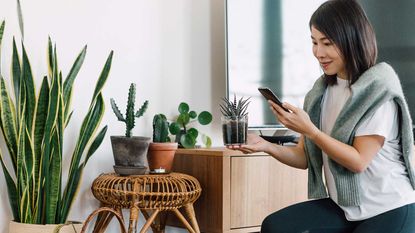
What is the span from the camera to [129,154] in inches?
91.3

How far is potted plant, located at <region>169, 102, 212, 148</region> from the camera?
2713 millimetres

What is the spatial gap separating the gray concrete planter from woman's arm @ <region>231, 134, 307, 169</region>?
1.36ft

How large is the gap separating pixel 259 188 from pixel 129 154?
0.57 m

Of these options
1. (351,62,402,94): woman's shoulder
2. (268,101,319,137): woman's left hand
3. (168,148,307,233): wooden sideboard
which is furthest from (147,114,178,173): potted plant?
(351,62,402,94): woman's shoulder

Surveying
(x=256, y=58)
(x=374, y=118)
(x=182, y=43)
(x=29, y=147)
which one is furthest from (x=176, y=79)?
(x=374, y=118)

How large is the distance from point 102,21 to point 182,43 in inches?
17.1

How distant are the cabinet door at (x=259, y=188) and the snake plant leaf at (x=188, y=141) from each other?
32cm

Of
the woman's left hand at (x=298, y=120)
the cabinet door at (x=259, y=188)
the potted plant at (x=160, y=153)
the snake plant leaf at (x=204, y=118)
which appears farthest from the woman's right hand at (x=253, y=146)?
the snake plant leaf at (x=204, y=118)

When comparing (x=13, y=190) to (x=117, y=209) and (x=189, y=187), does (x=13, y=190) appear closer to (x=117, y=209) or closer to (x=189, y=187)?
(x=117, y=209)

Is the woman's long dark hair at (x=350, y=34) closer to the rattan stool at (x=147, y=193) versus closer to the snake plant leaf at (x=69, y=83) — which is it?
the rattan stool at (x=147, y=193)

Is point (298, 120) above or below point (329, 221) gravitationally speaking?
above

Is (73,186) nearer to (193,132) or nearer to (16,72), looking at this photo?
(16,72)

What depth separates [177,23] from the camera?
2875 millimetres

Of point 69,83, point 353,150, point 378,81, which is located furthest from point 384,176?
point 69,83
